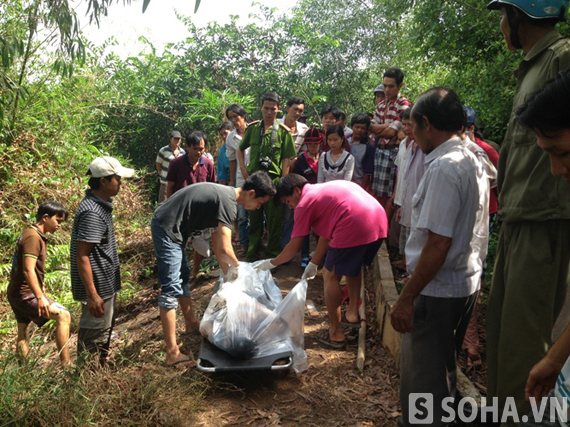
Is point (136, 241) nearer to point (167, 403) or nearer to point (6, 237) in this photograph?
point (6, 237)

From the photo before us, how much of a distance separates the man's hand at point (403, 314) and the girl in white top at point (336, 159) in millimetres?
3148

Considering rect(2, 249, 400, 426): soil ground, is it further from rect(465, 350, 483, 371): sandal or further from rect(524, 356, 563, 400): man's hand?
rect(524, 356, 563, 400): man's hand

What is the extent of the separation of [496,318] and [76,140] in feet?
27.0

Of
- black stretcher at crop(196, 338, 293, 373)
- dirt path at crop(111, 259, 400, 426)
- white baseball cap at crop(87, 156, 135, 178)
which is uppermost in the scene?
white baseball cap at crop(87, 156, 135, 178)

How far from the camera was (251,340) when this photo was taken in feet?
11.2

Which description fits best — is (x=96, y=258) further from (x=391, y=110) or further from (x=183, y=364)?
(x=391, y=110)

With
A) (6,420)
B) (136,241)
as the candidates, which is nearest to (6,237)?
(136,241)

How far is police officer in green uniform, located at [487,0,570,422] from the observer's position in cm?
196

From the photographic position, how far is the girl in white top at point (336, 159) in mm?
5164

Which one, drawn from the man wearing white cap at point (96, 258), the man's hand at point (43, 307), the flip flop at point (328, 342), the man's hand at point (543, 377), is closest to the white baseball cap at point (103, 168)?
the man wearing white cap at point (96, 258)

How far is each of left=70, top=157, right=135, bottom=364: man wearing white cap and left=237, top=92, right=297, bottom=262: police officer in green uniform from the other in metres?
2.28

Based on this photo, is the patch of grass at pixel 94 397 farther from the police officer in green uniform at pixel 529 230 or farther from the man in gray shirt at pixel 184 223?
the police officer in green uniform at pixel 529 230

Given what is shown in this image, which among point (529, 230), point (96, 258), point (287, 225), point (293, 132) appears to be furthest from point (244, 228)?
point (529, 230)

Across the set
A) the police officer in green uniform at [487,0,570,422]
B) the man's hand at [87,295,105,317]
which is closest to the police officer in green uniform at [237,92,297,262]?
the man's hand at [87,295,105,317]
